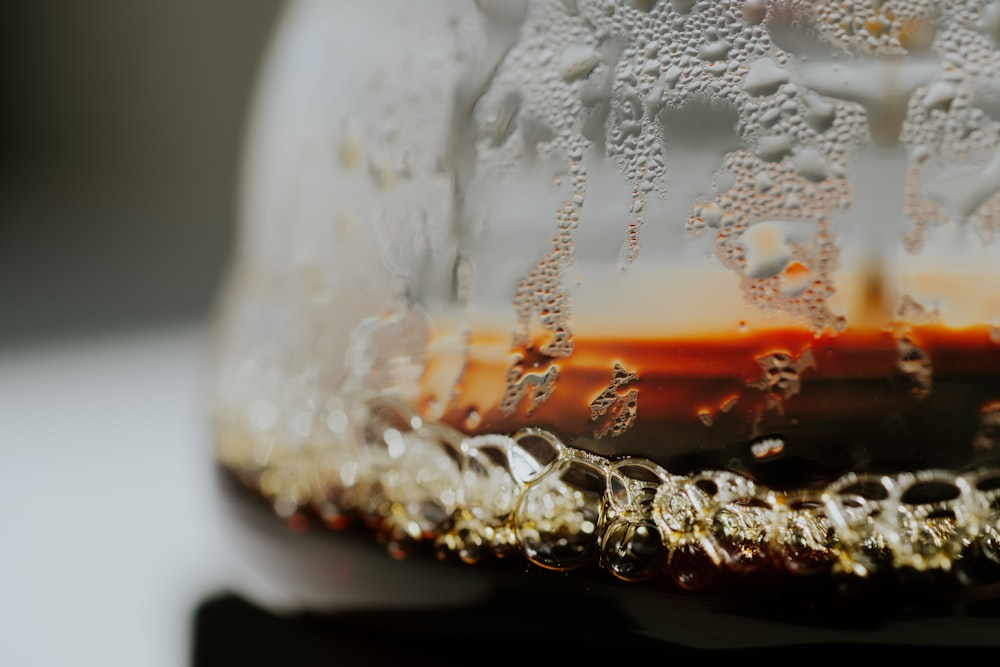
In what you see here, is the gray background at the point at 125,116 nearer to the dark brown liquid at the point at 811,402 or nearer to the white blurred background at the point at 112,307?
the white blurred background at the point at 112,307

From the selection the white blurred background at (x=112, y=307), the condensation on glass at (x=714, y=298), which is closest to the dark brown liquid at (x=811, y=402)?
the condensation on glass at (x=714, y=298)

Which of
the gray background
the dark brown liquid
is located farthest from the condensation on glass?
the gray background

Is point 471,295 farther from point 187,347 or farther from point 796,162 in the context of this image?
point 187,347

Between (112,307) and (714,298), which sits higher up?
(714,298)

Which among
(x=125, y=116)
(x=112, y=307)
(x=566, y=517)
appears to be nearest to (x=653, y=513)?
(x=566, y=517)

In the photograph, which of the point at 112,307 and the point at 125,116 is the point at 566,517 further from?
→ the point at 125,116

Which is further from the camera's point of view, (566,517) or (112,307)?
(112,307)

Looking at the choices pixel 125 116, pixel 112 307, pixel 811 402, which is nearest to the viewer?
pixel 811 402
